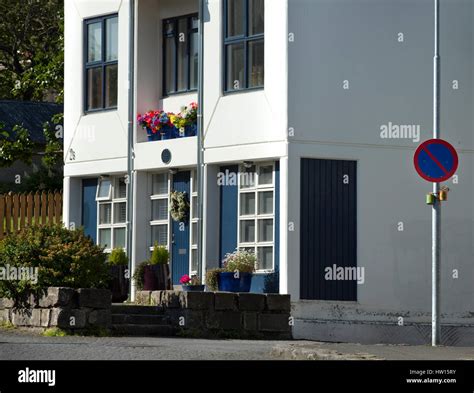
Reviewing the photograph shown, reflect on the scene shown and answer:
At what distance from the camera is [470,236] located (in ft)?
92.4

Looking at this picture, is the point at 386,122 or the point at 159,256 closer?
the point at 386,122

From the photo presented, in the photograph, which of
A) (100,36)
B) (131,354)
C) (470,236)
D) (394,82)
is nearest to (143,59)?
(100,36)

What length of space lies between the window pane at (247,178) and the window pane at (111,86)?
457 centimetres

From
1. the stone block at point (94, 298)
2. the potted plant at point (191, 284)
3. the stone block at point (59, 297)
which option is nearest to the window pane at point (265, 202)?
the potted plant at point (191, 284)

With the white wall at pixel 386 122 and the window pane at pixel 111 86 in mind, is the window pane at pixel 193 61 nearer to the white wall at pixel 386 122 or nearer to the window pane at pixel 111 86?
the window pane at pixel 111 86

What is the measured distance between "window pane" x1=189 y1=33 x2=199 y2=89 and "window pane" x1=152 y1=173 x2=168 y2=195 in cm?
202

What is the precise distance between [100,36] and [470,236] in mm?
9508

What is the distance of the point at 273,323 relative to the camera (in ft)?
85.0

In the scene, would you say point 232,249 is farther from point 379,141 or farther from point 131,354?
point 131,354

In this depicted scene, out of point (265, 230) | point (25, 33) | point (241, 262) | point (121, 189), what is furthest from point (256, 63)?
point (25, 33)

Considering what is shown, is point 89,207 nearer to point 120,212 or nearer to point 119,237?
point 120,212

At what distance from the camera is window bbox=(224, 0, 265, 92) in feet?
91.0

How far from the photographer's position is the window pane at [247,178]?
27.9 meters

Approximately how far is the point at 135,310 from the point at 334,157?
4808mm
